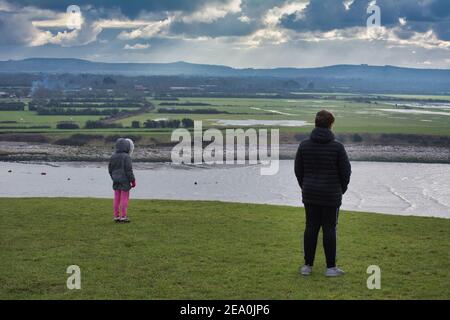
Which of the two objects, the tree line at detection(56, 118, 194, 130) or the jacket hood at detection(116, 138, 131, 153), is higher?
the jacket hood at detection(116, 138, 131, 153)

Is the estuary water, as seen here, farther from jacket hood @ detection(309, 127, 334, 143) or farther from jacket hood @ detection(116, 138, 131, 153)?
jacket hood @ detection(309, 127, 334, 143)

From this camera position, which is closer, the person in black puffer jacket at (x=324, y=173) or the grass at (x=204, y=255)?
the grass at (x=204, y=255)

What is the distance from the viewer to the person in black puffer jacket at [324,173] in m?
9.22

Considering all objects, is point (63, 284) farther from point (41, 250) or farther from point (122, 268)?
point (41, 250)

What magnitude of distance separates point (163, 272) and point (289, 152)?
1950 inches

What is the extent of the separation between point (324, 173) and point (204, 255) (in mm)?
2863

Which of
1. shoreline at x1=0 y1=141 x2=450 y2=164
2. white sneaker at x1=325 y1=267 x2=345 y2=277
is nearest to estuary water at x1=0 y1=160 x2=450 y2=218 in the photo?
shoreline at x1=0 y1=141 x2=450 y2=164

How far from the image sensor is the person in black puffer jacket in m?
9.22

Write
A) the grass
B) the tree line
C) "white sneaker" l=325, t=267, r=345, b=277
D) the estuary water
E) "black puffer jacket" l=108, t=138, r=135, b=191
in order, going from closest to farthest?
the grass → "white sneaker" l=325, t=267, r=345, b=277 → "black puffer jacket" l=108, t=138, r=135, b=191 → the estuary water → the tree line

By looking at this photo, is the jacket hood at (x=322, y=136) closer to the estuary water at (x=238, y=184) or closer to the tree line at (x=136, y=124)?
the estuary water at (x=238, y=184)

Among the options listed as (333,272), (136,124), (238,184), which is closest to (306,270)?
(333,272)

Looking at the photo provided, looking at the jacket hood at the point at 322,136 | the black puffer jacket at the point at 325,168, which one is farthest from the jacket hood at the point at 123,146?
the jacket hood at the point at 322,136
